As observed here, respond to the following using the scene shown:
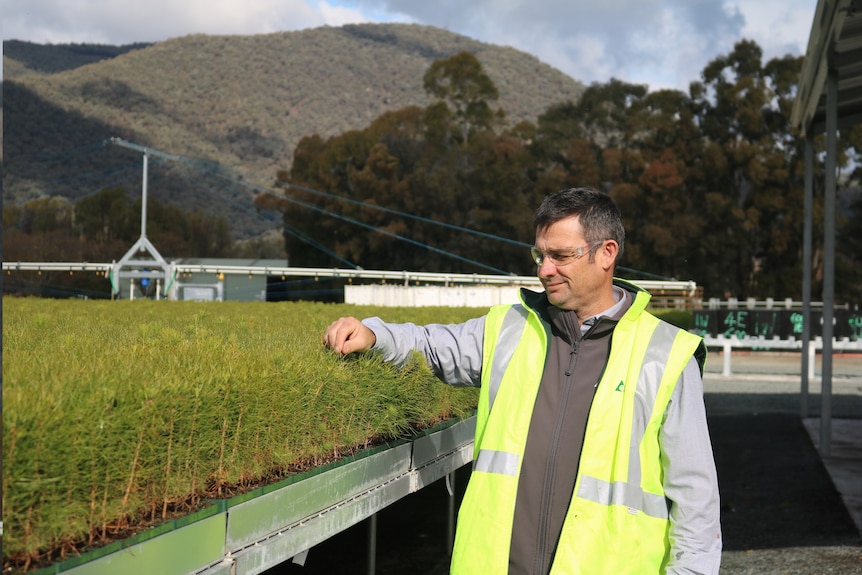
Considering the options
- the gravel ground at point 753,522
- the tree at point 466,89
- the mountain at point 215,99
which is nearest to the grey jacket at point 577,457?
the gravel ground at point 753,522

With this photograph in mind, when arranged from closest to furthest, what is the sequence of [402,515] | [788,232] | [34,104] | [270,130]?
[402,515] → [788,232] → [34,104] → [270,130]

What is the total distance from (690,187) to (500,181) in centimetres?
1052

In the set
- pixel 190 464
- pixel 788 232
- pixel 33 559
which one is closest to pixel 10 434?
pixel 33 559

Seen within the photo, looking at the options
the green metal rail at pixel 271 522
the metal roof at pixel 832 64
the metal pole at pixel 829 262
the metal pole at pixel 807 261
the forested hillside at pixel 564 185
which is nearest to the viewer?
the green metal rail at pixel 271 522

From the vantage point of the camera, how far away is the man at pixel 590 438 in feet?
9.73

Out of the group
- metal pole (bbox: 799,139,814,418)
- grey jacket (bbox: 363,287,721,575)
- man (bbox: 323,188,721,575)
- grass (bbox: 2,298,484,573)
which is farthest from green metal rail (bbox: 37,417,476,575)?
metal pole (bbox: 799,139,814,418)

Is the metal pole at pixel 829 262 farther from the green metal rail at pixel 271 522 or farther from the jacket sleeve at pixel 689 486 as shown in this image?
the jacket sleeve at pixel 689 486

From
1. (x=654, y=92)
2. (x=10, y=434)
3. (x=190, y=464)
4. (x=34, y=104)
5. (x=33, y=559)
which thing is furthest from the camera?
(x=34, y=104)

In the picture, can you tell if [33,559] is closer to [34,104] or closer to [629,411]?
[629,411]

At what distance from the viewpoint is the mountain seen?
116000 millimetres

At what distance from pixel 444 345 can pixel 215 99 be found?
15884cm

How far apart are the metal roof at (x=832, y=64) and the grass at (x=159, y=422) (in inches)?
285

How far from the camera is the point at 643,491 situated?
9.95 ft

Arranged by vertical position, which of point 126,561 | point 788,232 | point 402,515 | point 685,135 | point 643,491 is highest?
point 685,135
